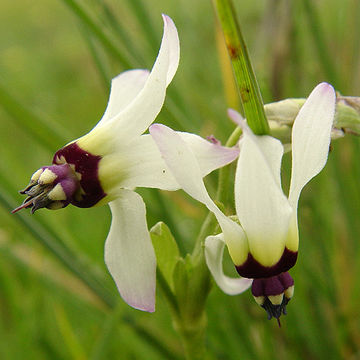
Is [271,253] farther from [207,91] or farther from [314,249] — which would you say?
[207,91]

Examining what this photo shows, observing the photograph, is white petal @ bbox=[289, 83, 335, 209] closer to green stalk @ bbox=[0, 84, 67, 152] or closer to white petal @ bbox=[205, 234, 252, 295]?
white petal @ bbox=[205, 234, 252, 295]

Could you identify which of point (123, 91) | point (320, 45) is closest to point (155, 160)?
point (123, 91)

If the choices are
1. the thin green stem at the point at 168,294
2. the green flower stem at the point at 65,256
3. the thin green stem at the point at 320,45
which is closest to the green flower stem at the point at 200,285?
the thin green stem at the point at 168,294

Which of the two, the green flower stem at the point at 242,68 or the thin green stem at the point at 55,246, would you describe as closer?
the green flower stem at the point at 242,68

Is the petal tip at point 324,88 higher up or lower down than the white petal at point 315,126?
higher up

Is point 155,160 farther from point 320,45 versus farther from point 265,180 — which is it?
point 320,45

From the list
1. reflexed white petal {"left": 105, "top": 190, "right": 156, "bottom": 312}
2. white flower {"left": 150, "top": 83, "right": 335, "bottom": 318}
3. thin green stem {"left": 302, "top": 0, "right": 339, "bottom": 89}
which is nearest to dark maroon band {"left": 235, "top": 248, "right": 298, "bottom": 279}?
white flower {"left": 150, "top": 83, "right": 335, "bottom": 318}

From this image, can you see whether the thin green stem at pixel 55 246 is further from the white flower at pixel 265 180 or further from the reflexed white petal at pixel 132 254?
the white flower at pixel 265 180

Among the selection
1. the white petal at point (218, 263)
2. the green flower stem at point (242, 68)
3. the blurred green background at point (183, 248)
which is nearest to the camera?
the green flower stem at point (242, 68)
